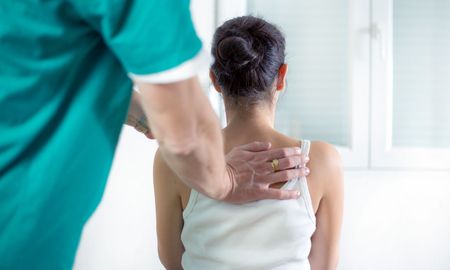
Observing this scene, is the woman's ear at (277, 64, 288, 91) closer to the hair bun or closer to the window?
the hair bun

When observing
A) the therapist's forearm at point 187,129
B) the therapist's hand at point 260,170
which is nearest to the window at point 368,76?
the therapist's hand at point 260,170

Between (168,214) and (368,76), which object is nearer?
(168,214)

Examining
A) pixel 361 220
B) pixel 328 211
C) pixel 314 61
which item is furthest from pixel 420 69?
pixel 328 211

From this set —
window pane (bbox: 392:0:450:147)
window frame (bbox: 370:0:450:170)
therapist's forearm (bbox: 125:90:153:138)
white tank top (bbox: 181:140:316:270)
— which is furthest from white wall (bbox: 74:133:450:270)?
therapist's forearm (bbox: 125:90:153:138)

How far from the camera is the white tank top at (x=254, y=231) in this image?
1458 millimetres

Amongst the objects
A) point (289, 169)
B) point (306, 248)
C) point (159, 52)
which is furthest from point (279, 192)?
point (159, 52)

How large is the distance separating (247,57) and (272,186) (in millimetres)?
321

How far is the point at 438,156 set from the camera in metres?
2.78

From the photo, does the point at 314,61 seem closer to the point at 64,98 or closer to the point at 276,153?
the point at 276,153

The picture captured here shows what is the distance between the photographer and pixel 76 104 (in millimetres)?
834

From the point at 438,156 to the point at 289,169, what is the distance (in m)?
1.58

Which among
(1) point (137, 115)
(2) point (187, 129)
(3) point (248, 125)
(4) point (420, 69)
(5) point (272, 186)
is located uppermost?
(2) point (187, 129)

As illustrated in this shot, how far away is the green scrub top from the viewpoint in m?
0.74

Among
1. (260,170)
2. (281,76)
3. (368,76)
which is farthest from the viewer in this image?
(368,76)
